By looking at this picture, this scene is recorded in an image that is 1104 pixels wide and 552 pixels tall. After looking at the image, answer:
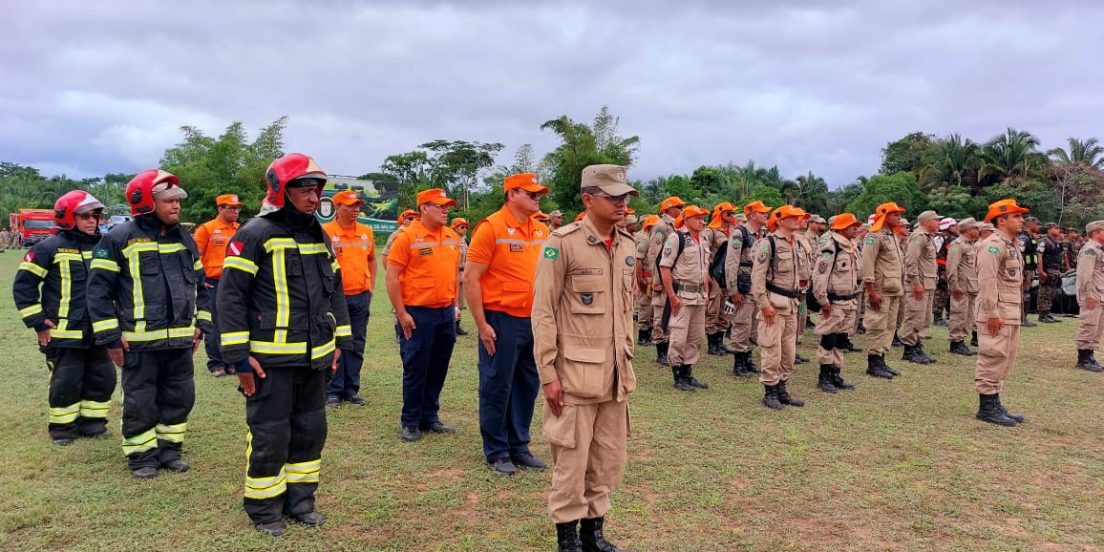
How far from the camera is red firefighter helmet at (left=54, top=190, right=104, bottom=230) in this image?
17.8 ft

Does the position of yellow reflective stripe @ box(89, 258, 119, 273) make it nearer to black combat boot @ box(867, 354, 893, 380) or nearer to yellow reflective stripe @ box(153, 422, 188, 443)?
yellow reflective stripe @ box(153, 422, 188, 443)

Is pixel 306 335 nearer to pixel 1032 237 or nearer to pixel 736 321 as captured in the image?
pixel 736 321

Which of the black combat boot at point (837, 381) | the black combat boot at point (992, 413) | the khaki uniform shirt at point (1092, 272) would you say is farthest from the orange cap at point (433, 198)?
the khaki uniform shirt at point (1092, 272)

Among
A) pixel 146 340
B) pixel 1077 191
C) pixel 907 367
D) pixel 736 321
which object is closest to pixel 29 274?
pixel 146 340

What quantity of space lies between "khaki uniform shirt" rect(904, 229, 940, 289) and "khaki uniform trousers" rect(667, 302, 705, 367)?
4191 millimetres

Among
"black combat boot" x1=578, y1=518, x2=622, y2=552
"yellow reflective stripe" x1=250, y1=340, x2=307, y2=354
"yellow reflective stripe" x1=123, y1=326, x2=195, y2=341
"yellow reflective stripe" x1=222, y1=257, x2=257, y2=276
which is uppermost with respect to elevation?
"yellow reflective stripe" x1=222, y1=257, x2=257, y2=276

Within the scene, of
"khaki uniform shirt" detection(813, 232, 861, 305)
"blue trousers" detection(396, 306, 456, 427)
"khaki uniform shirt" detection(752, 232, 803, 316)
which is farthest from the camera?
"khaki uniform shirt" detection(813, 232, 861, 305)

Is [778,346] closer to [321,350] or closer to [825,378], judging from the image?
[825,378]

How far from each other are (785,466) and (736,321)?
151 inches

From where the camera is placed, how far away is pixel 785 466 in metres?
5.13

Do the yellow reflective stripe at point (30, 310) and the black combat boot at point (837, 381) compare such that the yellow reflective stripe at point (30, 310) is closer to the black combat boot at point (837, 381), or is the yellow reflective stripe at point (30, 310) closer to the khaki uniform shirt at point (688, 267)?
the khaki uniform shirt at point (688, 267)

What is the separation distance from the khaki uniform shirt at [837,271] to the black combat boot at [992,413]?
1.88 m

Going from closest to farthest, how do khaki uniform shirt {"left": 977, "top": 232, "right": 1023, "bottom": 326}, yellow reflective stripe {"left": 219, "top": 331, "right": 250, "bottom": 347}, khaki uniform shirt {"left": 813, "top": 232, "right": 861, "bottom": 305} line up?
yellow reflective stripe {"left": 219, "top": 331, "right": 250, "bottom": 347}
khaki uniform shirt {"left": 977, "top": 232, "right": 1023, "bottom": 326}
khaki uniform shirt {"left": 813, "top": 232, "right": 861, "bottom": 305}

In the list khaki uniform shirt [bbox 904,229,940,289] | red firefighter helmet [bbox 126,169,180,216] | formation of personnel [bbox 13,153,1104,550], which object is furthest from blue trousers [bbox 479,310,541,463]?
khaki uniform shirt [bbox 904,229,940,289]
